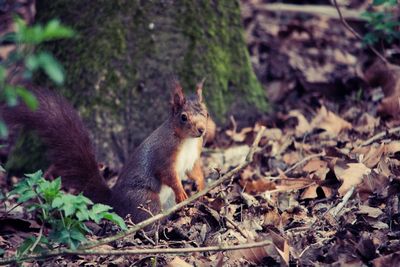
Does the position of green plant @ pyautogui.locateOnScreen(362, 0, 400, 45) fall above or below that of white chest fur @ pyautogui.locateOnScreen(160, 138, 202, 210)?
above

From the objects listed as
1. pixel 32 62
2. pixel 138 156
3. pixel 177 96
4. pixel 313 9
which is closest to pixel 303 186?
pixel 177 96

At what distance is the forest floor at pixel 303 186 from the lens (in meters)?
3.32

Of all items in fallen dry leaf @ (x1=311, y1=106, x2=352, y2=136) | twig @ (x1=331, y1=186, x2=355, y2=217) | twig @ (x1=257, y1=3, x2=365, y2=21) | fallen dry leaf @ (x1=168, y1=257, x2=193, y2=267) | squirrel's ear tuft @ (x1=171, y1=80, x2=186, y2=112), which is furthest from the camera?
twig @ (x1=257, y1=3, x2=365, y2=21)

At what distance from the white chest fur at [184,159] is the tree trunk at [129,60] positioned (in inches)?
36.2

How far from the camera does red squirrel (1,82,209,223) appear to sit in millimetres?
4227

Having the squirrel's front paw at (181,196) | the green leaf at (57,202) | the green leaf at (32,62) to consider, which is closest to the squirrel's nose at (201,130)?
the squirrel's front paw at (181,196)

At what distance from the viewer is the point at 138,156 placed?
14.5 feet

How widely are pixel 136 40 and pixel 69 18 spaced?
1.83 ft

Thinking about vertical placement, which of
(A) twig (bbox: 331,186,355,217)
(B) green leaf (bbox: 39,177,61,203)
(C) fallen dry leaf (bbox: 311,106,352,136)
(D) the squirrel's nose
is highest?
(B) green leaf (bbox: 39,177,61,203)

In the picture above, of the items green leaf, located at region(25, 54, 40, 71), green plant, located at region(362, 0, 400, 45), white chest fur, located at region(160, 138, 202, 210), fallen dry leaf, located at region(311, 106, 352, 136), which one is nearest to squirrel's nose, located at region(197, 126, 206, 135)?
white chest fur, located at region(160, 138, 202, 210)

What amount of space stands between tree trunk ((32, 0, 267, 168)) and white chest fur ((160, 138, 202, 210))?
0.92 m

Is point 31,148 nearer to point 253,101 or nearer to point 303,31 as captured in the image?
point 253,101

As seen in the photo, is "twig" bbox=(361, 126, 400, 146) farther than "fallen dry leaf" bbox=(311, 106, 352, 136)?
No

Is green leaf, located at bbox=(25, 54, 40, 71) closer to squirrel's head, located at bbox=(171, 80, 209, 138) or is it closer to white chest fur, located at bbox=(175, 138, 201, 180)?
squirrel's head, located at bbox=(171, 80, 209, 138)
